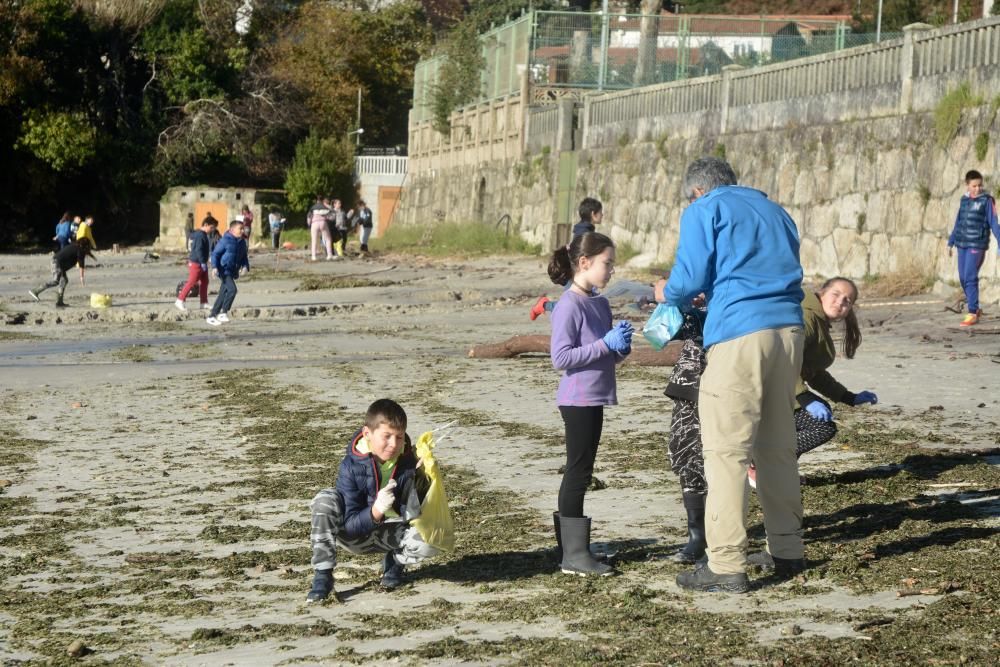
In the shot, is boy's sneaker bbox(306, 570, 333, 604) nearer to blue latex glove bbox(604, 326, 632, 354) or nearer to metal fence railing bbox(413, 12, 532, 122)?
blue latex glove bbox(604, 326, 632, 354)

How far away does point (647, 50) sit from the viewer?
3516 centimetres

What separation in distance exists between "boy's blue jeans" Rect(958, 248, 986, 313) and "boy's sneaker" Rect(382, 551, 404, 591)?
11473 millimetres

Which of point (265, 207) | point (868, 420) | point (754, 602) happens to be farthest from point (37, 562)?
point (265, 207)

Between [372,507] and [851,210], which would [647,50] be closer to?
[851,210]

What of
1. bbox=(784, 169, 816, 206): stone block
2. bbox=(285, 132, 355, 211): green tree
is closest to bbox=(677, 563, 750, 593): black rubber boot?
bbox=(784, 169, 816, 206): stone block

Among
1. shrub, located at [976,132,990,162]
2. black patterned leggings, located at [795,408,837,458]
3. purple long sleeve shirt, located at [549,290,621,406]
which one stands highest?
shrub, located at [976,132,990,162]

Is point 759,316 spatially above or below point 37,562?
above

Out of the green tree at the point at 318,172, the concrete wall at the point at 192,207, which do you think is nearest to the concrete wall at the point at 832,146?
the concrete wall at the point at 192,207

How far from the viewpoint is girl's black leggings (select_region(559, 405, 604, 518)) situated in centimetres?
653

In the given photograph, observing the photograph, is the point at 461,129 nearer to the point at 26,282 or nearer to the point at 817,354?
the point at 26,282

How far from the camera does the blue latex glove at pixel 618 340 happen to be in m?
6.31

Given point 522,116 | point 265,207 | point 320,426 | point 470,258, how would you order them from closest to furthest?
point 320,426 < point 470,258 < point 522,116 < point 265,207

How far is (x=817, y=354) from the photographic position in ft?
23.9

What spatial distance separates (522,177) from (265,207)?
2145 cm
